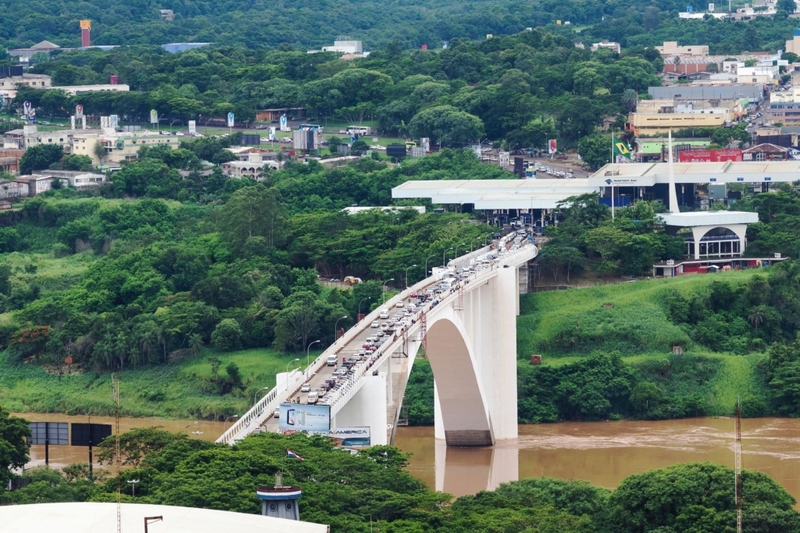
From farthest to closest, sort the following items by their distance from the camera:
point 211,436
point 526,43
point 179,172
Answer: point 526,43
point 179,172
point 211,436

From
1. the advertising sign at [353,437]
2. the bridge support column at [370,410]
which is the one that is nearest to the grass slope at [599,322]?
the bridge support column at [370,410]

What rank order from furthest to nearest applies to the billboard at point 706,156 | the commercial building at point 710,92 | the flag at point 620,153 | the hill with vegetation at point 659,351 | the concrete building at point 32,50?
1. the concrete building at point 32,50
2. the commercial building at point 710,92
3. the flag at point 620,153
4. the billboard at point 706,156
5. the hill with vegetation at point 659,351

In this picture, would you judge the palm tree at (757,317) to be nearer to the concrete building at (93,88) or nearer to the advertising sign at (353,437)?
the advertising sign at (353,437)

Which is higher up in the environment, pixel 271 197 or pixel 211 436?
pixel 271 197

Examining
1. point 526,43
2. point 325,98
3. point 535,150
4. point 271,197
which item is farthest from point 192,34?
point 271,197

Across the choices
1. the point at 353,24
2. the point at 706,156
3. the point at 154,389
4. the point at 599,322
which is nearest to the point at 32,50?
the point at 353,24

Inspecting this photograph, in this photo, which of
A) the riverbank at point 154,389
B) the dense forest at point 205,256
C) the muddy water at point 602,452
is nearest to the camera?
the muddy water at point 602,452

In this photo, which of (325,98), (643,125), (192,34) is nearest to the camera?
(643,125)

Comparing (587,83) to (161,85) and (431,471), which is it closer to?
(161,85)
